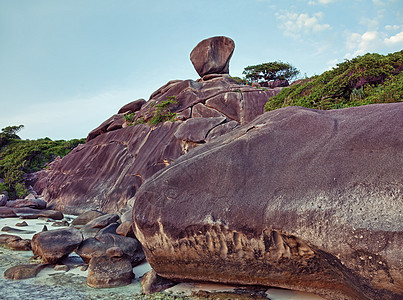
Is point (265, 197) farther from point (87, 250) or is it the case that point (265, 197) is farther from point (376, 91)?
point (376, 91)

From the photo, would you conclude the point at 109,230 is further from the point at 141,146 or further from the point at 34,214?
the point at 141,146

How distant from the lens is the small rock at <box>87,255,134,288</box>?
4.25 meters

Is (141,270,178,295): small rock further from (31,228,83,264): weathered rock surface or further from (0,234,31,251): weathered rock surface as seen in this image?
(0,234,31,251): weathered rock surface

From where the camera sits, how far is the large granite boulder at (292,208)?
2910mm

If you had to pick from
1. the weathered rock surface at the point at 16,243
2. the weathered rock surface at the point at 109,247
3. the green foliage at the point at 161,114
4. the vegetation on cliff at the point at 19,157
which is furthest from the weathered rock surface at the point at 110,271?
the vegetation on cliff at the point at 19,157

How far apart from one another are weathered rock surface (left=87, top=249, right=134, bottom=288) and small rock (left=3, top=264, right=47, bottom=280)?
3.23ft

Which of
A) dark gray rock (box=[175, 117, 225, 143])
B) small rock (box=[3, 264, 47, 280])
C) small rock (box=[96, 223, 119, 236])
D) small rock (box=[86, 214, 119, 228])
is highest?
dark gray rock (box=[175, 117, 225, 143])

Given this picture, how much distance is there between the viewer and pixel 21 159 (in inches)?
969

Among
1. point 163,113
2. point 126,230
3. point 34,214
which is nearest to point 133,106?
point 163,113

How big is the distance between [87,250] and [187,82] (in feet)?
42.1

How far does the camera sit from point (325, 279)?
11.6 ft

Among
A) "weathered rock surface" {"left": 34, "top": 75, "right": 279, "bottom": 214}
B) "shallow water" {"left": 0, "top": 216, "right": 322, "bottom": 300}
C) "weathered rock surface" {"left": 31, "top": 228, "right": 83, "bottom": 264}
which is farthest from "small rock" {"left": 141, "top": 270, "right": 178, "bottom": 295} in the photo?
"weathered rock surface" {"left": 34, "top": 75, "right": 279, "bottom": 214}

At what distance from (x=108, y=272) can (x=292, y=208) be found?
2758 millimetres

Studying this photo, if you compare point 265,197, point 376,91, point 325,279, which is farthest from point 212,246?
point 376,91
